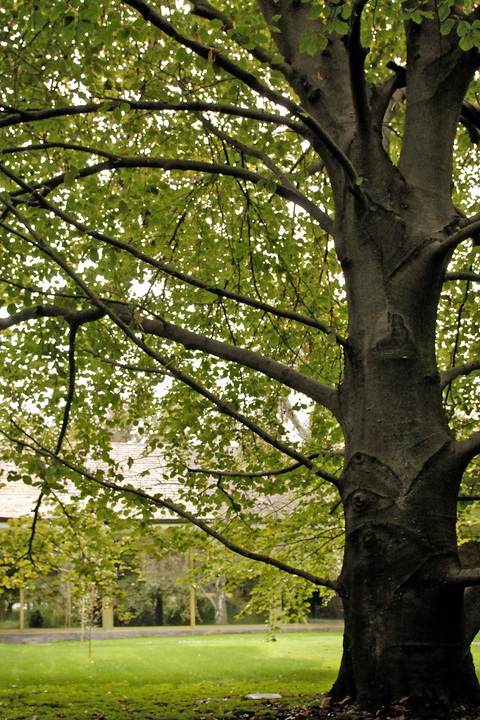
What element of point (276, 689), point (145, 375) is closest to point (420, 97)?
point (145, 375)

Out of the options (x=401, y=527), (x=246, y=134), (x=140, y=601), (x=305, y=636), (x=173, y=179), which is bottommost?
(x=305, y=636)

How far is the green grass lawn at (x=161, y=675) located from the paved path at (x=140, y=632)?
851mm

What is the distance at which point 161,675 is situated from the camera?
502 inches

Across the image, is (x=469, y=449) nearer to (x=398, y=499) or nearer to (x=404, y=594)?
(x=398, y=499)

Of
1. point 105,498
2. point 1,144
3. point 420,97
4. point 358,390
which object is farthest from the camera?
point 105,498

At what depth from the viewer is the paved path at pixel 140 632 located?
2094 centimetres

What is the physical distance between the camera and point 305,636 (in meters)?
22.7

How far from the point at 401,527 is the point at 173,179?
6.42 m

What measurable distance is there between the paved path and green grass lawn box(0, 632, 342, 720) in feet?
2.79

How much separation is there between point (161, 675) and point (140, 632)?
1014cm

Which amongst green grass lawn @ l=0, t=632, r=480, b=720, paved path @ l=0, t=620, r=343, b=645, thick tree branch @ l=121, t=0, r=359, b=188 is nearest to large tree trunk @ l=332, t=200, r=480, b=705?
thick tree branch @ l=121, t=0, r=359, b=188

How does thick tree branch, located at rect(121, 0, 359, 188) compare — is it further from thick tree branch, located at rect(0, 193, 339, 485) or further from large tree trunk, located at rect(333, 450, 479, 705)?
large tree trunk, located at rect(333, 450, 479, 705)

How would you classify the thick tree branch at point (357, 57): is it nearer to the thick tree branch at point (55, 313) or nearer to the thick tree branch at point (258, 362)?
the thick tree branch at point (258, 362)

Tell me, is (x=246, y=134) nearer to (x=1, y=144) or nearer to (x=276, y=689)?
(x=1, y=144)
